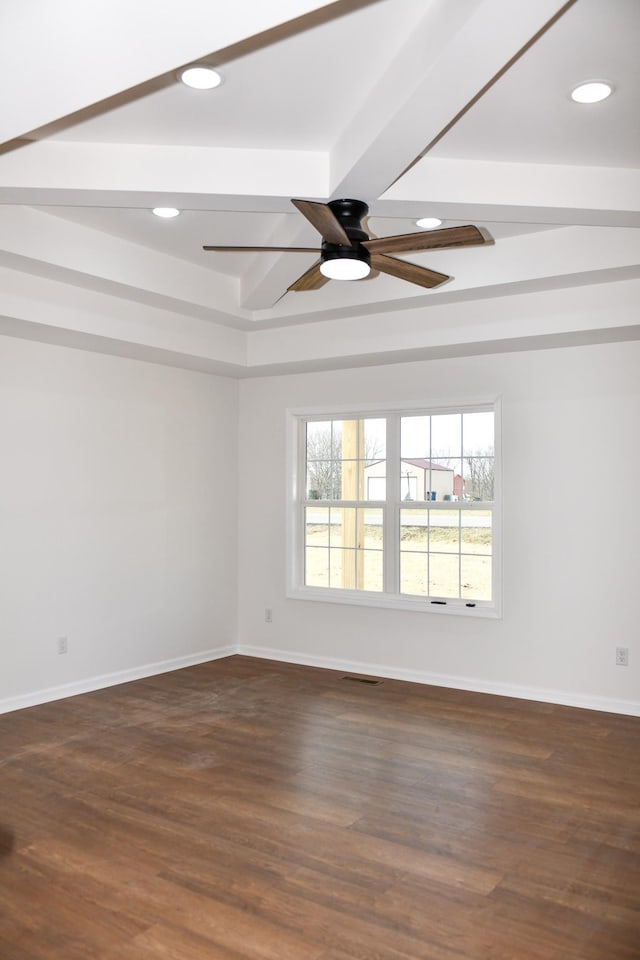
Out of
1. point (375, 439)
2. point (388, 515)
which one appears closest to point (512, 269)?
point (375, 439)

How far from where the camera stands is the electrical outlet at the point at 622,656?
5016 millimetres

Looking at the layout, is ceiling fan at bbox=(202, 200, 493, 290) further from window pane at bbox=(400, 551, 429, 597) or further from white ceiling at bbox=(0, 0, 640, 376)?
window pane at bbox=(400, 551, 429, 597)

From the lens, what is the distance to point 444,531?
5.84m

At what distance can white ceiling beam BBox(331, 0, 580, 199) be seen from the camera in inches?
82.3

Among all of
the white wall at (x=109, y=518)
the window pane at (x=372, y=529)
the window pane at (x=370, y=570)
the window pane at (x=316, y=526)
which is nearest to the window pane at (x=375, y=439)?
the window pane at (x=372, y=529)

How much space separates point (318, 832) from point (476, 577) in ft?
9.28

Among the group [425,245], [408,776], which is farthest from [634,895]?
[425,245]

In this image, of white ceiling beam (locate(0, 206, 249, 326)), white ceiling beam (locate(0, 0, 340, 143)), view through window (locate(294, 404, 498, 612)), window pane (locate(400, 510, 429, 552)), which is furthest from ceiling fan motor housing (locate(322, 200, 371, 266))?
window pane (locate(400, 510, 429, 552))

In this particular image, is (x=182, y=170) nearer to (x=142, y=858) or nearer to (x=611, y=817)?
(x=142, y=858)

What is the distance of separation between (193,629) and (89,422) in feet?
6.45

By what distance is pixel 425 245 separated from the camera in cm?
339

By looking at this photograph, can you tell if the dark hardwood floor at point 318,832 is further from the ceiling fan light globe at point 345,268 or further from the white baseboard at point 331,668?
the ceiling fan light globe at point 345,268

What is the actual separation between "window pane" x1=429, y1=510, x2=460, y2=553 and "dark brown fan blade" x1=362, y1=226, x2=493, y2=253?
Answer: 2.73 m

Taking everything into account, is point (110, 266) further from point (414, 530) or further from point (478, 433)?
point (414, 530)
